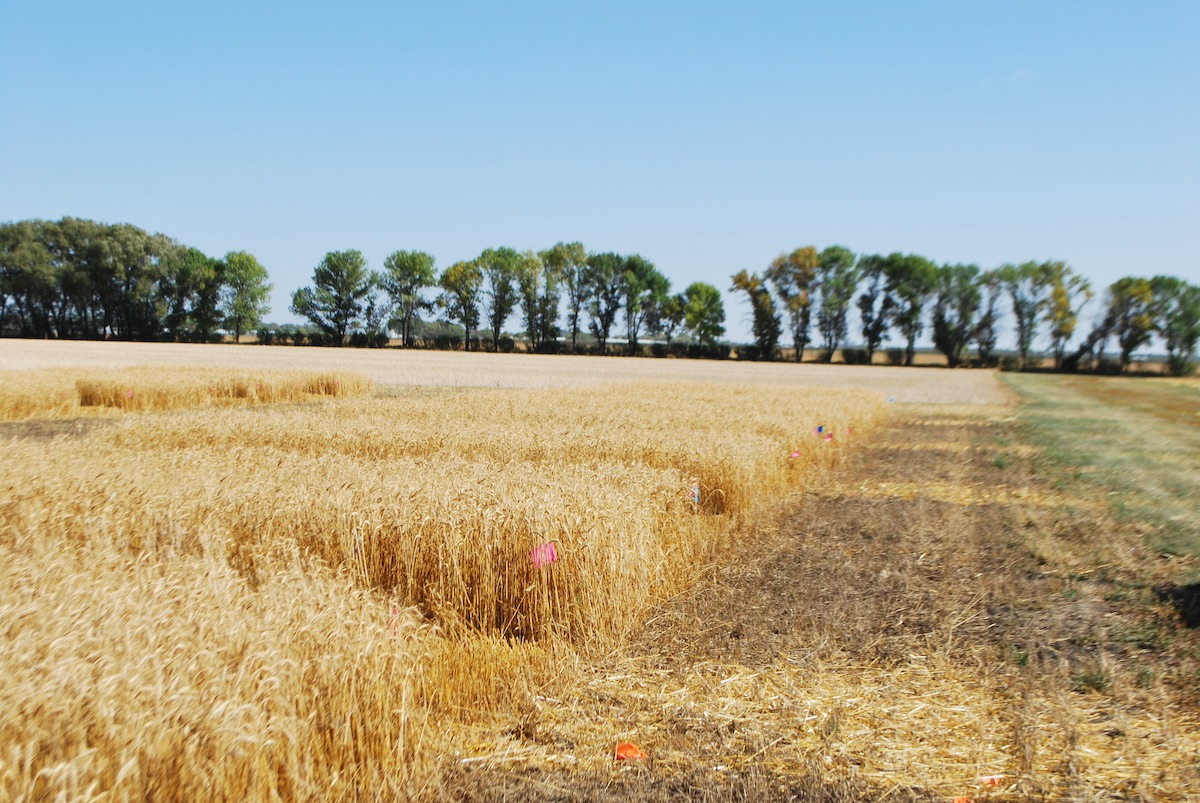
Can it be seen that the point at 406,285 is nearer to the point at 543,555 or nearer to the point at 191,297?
the point at 191,297

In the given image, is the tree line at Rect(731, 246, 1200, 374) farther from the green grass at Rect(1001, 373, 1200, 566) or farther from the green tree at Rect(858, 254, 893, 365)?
the green grass at Rect(1001, 373, 1200, 566)

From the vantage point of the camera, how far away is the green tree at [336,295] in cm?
9638

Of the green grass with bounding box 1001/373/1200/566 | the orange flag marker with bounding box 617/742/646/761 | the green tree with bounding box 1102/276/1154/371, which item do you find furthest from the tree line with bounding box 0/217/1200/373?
the orange flag marker with bounding box 617/742/646/761

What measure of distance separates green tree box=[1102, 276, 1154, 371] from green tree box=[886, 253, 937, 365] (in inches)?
762

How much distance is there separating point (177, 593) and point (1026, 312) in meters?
102

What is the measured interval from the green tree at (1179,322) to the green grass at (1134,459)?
61.9 metres

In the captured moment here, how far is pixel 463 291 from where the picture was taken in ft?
326

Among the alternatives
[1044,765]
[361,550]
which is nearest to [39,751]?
[361,550]

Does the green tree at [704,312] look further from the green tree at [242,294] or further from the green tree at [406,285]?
the green tree at [242,294]

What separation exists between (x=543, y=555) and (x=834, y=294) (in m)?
94.5

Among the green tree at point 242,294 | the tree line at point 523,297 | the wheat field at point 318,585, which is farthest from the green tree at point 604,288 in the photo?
the wheat field at point 318,585

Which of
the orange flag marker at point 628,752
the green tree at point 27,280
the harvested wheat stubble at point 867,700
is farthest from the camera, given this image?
the green tree at point 27,280

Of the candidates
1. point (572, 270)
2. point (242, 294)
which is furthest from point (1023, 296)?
point (242, 294)

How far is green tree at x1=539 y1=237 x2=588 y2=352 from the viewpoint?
334ft
